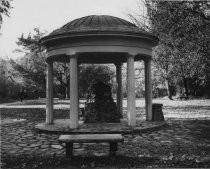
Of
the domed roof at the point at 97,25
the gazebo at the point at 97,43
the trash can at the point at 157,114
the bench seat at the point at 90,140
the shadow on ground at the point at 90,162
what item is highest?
the domed roof at the point at 97,25

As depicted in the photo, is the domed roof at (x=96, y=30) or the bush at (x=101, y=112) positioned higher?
the domed roof at (x=96, y=30)

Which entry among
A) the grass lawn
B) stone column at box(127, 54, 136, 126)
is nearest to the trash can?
stone column at box(127, 54, 136, 126)

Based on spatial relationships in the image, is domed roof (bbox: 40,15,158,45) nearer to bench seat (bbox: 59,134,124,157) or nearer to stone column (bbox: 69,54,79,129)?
stone column (bbox: 69,54,79,129)

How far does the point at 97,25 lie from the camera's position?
12266 millimetres

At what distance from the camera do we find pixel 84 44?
11.9 metres

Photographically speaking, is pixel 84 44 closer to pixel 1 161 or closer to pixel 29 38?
pixel 1 161

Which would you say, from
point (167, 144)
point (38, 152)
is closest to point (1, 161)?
point (38, 152)

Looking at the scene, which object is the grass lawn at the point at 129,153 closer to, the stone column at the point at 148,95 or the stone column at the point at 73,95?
the stone column at the point at 73,95

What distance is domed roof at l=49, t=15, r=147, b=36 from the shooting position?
11.7 metres

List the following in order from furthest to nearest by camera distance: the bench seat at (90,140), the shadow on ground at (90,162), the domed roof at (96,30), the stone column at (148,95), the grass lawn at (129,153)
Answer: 1. the stone column at (148,95)
2. the domed roof at (96,30)
3. the bench seat at (90,140)
4. the grass lawn at (129,153)
5. the shadow on ground at (90,162)

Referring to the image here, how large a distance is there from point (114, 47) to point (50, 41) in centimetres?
261

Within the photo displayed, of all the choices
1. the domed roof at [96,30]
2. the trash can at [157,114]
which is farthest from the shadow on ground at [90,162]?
the trash can at [157,114]

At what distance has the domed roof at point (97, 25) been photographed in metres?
11.7

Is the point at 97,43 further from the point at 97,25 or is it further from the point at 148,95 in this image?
the point at 148,95
